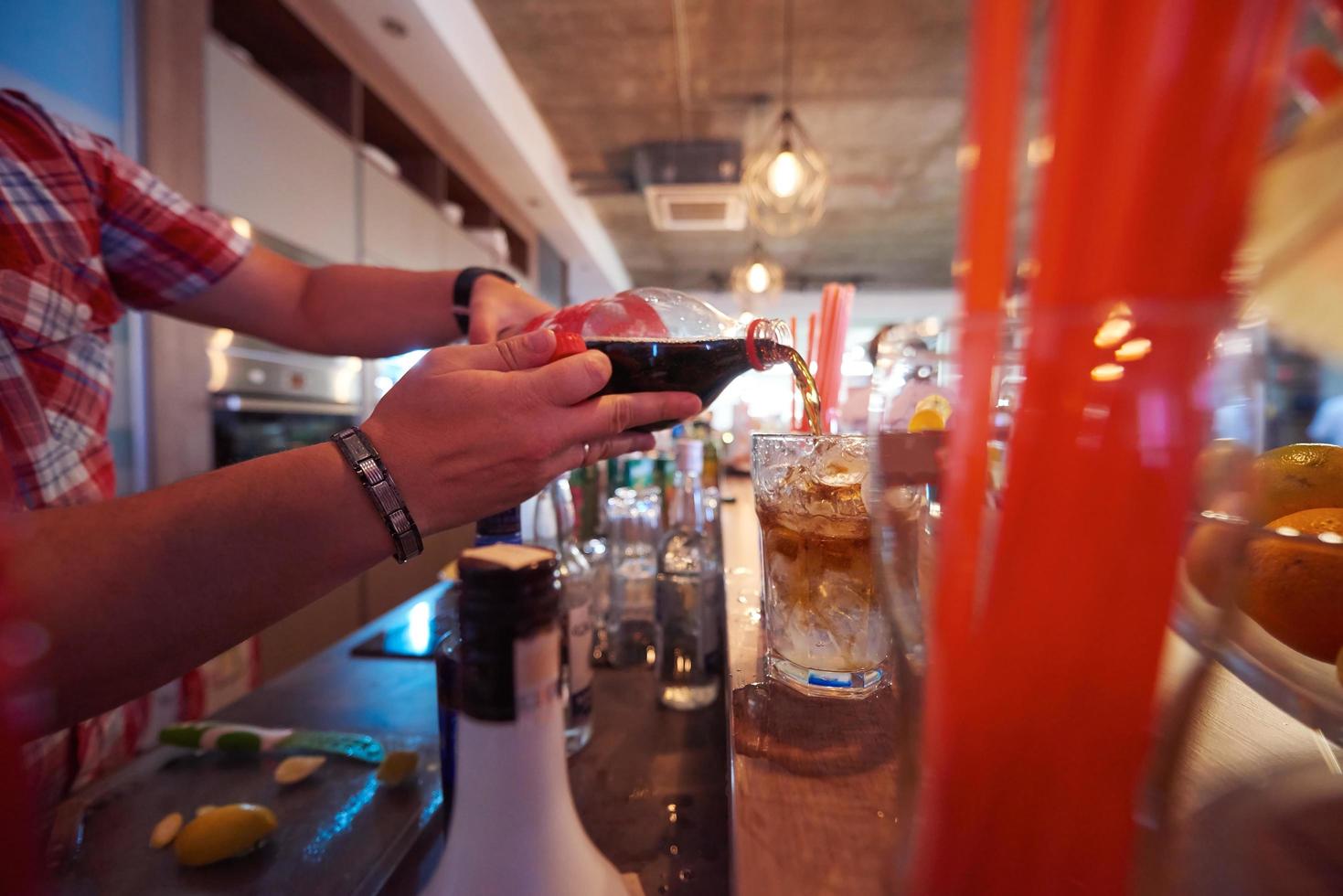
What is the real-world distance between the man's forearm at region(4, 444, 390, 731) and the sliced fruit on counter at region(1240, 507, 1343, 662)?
0.62m

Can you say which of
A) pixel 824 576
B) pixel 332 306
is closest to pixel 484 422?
pixel 824 576

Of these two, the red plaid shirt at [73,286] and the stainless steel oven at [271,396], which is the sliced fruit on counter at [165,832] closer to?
the red plaid shirt at [73,286]

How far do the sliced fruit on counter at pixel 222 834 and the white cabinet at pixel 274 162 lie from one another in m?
2.02

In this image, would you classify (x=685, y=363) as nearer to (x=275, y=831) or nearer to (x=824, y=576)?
(x=824, y=576)

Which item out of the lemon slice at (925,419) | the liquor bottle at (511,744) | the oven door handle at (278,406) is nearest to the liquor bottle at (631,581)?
the lemon slice at (925,419)

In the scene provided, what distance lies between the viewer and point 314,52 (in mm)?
2416

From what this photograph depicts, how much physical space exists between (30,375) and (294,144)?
1809mm

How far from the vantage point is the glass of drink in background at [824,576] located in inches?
18.5

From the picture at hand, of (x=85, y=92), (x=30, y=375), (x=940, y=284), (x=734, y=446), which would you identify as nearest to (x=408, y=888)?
(x=30, y=375)

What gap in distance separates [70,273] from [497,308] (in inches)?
24.9

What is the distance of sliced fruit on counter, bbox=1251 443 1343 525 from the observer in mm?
404

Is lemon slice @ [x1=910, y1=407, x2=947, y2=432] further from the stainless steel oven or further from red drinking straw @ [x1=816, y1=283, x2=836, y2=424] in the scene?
the stainless steel oven

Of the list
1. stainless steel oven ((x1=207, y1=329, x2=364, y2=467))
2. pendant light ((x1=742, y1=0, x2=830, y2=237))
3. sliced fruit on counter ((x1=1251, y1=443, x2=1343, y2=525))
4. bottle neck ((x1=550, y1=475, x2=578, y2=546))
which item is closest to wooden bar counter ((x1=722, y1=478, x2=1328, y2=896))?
sliced fruit on counter ((x1=1251, y1=443, x2=1343, y2=525))

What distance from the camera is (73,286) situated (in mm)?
863
